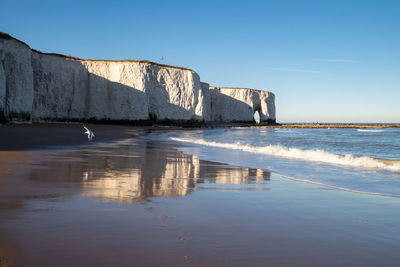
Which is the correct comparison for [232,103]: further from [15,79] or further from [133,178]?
[133,178]

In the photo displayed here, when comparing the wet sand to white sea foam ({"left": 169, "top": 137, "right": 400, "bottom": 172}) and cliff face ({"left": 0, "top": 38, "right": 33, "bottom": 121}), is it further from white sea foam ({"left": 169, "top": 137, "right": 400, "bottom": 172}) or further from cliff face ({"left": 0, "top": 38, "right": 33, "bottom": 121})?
cliff face ({"left": 0, "top": 38, "right": 33, "bottom": 121})

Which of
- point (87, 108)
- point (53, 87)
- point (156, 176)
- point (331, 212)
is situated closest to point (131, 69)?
point (87, 108)

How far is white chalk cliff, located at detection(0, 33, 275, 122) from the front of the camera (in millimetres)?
26000

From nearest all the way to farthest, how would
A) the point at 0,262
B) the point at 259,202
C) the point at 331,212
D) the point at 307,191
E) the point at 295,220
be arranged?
the point at 0,262 → the point at 295,220 → the point at 331,212 → the point at 259,202 → the point at 307,191

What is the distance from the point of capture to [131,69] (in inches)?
1689

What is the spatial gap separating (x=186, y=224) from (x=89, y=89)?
41270 mm

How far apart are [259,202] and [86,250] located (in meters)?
2.39

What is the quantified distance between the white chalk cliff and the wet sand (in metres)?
22.5

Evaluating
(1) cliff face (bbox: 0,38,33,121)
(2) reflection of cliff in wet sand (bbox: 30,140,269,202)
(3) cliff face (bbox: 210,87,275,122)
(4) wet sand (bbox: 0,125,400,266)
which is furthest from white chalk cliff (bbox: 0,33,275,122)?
(4) wet sand (bbox: 0,125,400,266)

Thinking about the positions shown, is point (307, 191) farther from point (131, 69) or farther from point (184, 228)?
point (131, 69)

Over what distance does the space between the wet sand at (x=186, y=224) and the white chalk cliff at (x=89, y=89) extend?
73.8 ft

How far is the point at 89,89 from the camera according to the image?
41.2 m

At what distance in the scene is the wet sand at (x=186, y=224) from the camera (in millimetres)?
2172

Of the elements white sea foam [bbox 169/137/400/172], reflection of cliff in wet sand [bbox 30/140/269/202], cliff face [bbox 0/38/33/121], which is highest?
cliff face [bbox 0/38/33/121]
